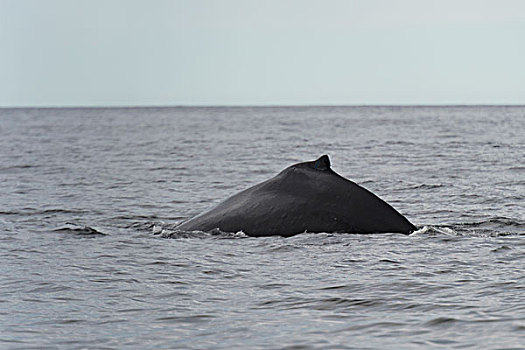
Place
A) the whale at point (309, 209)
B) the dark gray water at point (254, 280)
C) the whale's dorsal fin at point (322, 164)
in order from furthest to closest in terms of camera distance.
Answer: the whale's dorsal fin at point (322, 164) < the whale at point (309, 209) < the dark gray water at point (254, 280)

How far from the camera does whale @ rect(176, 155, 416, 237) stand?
923 cm

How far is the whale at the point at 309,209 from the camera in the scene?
923cm

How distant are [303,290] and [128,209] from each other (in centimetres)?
734

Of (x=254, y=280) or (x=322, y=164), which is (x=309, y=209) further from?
(x=254, y=280)

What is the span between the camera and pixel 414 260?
328 inches

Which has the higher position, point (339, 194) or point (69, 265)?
point (339, 194)

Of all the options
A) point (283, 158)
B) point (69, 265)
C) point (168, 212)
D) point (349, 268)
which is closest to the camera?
point (349, 268)

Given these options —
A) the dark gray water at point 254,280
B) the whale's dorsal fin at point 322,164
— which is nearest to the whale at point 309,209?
the whale's dorsal fin at point 322,164

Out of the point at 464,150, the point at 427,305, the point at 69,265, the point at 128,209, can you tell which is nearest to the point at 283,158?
the point at 464,150

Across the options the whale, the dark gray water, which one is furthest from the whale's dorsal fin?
the dark gray water

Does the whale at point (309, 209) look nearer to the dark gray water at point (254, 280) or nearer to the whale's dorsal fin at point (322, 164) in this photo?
the whale's dorsal fin at point (322, 164)

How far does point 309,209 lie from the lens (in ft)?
30.4

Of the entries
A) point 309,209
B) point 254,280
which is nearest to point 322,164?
point 309,209

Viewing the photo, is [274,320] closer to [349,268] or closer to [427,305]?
[427,305]
